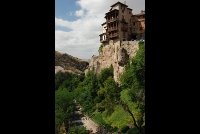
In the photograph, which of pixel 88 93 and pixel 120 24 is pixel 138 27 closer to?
pixel 120 24

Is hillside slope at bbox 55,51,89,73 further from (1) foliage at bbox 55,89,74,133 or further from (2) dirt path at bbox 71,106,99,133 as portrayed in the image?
(1) foliage at bbox 55,89,74,133

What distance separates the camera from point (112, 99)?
16.6 metres

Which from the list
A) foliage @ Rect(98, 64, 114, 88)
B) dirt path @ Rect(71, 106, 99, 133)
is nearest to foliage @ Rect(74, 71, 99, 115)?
foliage @ Rect(98, 64, 114, 88)

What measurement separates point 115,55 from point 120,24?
3.72 meters

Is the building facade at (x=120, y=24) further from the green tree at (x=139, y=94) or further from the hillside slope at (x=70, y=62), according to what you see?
the green tree at (x=139, y=94)

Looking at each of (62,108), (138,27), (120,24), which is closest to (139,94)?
(62,108)

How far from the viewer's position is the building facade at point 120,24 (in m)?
21.7

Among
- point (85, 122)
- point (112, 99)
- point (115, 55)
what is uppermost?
point (115, 55)

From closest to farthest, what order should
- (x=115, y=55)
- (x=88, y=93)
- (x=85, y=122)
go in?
(x=85, y=122)
(x=115, y=55)
(x=88, y=93)

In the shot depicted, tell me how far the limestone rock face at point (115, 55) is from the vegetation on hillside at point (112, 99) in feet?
3.56
